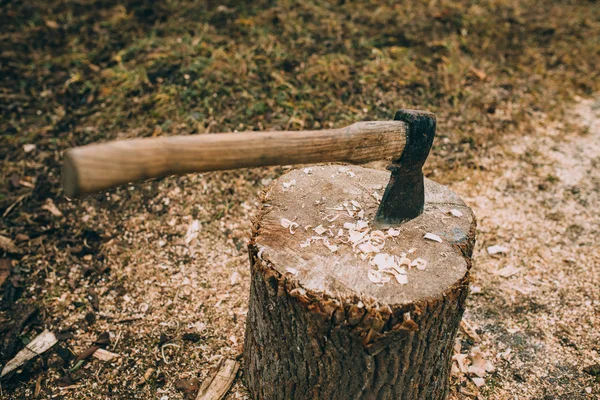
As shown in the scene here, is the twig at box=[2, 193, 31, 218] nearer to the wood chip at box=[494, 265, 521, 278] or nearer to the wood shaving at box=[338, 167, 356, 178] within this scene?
the wood shaving at box=[338, 167, 356, 178]

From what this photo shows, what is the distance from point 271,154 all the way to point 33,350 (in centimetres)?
205

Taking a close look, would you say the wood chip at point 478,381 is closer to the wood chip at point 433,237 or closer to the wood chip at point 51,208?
the wood chip at point 433,237

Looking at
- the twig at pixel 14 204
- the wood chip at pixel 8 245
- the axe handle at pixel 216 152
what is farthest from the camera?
the twig at pixel 14 204

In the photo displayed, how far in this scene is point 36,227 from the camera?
11.5 feet

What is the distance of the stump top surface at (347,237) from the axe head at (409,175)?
61mm

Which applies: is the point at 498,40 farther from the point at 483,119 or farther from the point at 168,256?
the point at 168,256

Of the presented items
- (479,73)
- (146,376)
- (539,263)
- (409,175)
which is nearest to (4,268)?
(146,376)

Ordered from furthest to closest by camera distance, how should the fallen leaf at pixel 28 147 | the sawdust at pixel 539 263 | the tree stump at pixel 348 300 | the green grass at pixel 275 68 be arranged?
the green grass at pixel 275 68 → the fallen leaf at pixel 28 147 → the sawdust at pixel 539 263 → the tree stump at pixel 348 300

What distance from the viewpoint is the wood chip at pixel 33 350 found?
8.72 ft

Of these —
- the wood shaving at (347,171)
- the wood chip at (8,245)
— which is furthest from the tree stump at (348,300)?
the wood chip at (8,245)

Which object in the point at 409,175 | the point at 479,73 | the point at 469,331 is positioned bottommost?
the point at 469,331

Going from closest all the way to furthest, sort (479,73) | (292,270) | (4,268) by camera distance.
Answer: (292,270)
(4,268)
(479,73)

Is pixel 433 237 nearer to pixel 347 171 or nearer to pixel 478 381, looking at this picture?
pixel 347 171

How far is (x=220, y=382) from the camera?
2588mm
